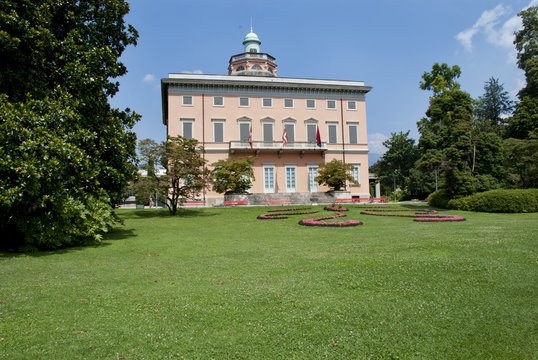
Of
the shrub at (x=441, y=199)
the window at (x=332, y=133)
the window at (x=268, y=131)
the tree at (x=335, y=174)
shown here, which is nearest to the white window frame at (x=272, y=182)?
the window at (x=268, y=131)

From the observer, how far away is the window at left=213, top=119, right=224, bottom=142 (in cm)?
3509

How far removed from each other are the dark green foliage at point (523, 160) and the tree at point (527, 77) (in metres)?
9.60

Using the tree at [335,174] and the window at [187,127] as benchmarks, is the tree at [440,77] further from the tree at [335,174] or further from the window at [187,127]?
the window at [187,127]

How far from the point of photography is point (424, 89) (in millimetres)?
48156

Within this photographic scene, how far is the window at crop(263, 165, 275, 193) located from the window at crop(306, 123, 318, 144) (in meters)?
5.46

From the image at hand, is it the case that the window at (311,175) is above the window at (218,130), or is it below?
below

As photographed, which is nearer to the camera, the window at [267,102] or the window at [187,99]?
the window at [187,99]

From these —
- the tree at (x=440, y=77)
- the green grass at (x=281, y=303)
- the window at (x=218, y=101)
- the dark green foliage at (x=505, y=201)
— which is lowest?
the green grass at (x=281, y=303)

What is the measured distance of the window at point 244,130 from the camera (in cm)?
3574

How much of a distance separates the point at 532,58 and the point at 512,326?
44.5 m

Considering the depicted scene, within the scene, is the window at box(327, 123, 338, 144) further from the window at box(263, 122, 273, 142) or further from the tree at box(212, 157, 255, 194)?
the tree at box(212, 157, 255, 194)

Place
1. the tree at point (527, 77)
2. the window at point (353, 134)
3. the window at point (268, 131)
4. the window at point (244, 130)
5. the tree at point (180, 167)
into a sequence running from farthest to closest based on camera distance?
1. the window at point (353, 134)
2. the window at point (268, 131)
3. the window at point (244, 130)
4. the tree at point (527, 77)
5. the tree at point (180, 167)

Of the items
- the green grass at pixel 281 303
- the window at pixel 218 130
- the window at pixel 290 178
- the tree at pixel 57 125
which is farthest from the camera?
the window at pixel 290 178

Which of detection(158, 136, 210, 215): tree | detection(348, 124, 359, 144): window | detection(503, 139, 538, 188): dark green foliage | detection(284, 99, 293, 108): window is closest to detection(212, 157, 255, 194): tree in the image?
detection(158, 136, 210, 215): tree
